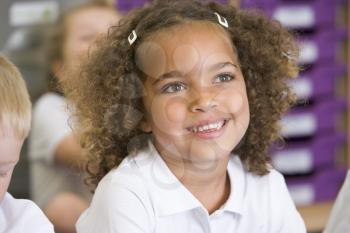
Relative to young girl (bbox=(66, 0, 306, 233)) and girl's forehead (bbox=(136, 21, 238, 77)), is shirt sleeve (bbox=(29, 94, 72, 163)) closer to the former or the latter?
young girl (bbox=(66, 0, 306, 233))

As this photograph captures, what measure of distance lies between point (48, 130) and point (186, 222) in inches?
25.1

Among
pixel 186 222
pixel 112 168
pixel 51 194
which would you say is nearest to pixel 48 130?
pixel 51 194

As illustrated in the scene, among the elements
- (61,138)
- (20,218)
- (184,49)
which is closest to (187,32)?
(184,49)

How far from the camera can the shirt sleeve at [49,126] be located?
1516 millimetres

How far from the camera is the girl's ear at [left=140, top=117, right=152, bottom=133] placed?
40.3 inches

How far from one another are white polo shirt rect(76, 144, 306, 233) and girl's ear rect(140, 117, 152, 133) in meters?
0.03

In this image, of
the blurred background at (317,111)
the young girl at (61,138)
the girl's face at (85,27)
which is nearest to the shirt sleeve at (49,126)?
the young girl at (61,138)

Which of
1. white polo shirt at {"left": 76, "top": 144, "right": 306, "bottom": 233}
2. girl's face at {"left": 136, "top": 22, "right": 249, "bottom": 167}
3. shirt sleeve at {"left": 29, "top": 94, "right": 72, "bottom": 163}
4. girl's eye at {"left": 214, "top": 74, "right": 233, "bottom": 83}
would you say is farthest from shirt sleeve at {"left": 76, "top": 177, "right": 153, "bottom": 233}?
shirt sleeve at {"left": 29, "top": 94, "right": 72, "bottom": 163}

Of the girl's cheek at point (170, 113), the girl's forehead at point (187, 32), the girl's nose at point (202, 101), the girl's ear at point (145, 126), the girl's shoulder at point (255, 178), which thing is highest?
the girl's forehead at point (187, 32)

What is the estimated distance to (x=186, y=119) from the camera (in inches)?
37.4

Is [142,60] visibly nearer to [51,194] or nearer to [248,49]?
[248,49]

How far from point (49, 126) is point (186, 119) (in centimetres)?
67

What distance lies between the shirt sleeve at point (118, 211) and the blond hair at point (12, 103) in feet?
0.58

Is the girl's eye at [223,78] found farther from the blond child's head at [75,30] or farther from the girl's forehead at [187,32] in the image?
the blond child's head at [75,30]
